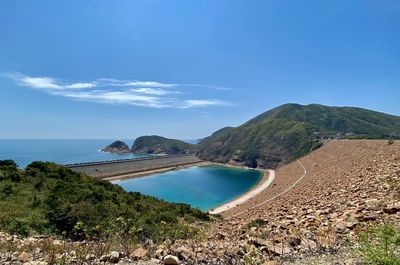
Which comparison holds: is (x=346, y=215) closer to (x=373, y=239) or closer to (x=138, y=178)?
(x=373, y=239)

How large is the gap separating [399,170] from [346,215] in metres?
10.4

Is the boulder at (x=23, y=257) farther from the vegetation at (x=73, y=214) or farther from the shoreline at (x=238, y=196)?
the shoreline at (x=238, y=196)

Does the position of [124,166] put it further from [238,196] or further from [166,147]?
[166,147]

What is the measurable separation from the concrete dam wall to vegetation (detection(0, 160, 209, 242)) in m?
48.9

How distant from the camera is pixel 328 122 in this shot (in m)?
194

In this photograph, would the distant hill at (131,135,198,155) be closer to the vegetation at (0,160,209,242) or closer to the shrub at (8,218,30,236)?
the vegetation at (0,160,209,242)

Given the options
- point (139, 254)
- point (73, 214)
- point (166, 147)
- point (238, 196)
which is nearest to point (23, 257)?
point (139, 254)

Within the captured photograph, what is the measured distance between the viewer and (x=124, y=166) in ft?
284

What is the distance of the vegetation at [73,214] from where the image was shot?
32.1 ft

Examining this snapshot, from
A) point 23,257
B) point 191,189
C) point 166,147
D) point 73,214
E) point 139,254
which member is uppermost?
point 166,147

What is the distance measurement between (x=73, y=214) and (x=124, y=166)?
246 feet

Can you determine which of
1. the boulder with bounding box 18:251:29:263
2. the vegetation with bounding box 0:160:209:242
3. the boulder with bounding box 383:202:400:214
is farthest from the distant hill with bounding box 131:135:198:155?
the boulder with bounding box 18:251:29:263

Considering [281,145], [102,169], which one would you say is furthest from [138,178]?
[281,145]

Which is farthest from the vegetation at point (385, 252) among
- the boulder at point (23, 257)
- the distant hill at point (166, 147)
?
the distant hill at point (166, 147)
